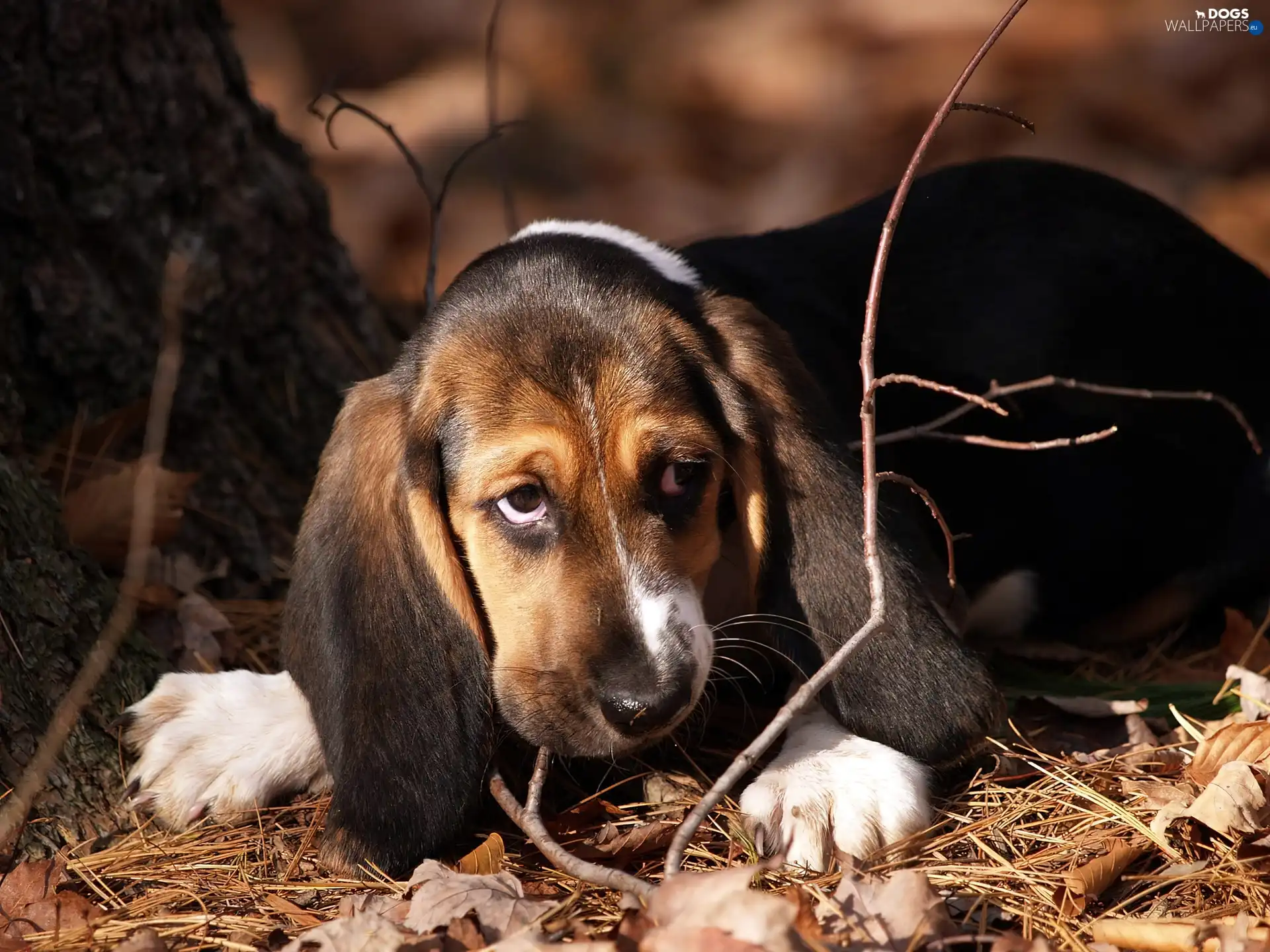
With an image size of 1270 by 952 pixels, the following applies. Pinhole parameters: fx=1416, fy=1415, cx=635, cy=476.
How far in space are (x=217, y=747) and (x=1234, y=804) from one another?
2.23 metres

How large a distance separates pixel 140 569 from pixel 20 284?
0.89 metres

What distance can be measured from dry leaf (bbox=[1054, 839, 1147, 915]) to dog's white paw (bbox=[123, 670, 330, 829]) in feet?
5.64

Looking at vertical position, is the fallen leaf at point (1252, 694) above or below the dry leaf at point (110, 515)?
below

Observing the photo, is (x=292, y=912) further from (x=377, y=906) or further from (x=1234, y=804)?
(x=1234, y=804)

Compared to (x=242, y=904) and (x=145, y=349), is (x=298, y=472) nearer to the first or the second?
(x=145, y=349)

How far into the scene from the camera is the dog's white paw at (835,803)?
2947mm

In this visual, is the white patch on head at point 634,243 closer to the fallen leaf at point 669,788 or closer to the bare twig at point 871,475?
the bare twig at point 871,475

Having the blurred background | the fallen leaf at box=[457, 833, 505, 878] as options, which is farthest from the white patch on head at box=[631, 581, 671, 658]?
the blurred background

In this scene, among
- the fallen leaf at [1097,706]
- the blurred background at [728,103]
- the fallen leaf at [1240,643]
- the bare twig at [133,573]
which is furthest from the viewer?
the blurred background at [728,103]

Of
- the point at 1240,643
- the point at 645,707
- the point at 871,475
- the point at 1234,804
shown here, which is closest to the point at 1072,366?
the point at 1240,643

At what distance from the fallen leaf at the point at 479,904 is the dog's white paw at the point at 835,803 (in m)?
0.55

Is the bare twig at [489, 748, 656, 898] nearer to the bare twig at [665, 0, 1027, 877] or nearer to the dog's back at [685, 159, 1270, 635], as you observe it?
the bare twig at [665, 0, 1027, 877]

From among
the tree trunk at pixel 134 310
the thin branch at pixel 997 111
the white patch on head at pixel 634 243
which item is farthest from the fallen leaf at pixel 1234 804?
the tree trunk at pixel 134 310

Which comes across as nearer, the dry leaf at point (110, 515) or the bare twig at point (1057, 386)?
the bare twig at point (1057, 386)
